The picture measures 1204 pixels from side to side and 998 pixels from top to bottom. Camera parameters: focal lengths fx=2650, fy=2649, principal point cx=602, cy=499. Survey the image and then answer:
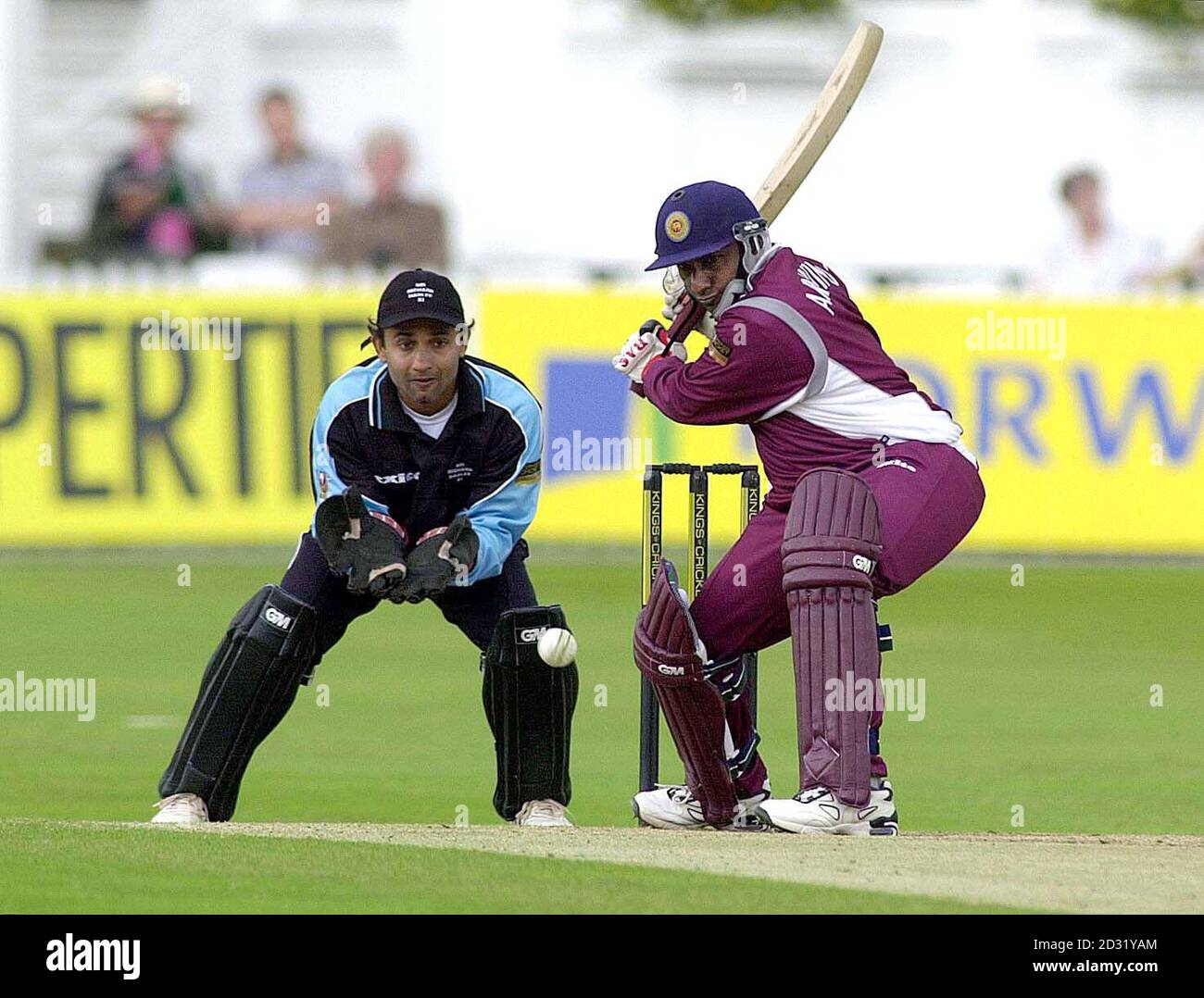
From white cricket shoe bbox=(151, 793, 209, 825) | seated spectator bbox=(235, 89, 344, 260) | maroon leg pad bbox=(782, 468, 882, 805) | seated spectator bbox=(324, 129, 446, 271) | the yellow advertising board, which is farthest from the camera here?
seated spectator bbox=(235, 89, 344, 260)

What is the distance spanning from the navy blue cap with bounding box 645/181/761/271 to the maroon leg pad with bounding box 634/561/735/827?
95cm

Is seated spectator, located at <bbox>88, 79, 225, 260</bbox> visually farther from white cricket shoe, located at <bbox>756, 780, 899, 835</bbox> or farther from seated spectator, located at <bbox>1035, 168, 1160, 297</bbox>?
white cricket shoe, located at <bbox>756, 780, 899, 835</bbox>

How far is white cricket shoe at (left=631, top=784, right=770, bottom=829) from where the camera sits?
816 cm

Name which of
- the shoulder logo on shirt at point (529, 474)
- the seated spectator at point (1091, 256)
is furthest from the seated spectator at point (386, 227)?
the shoulder logo on shirt at point (529, 474)

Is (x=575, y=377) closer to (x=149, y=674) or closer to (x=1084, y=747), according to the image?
(x=149, y=674)

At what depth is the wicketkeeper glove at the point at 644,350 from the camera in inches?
316

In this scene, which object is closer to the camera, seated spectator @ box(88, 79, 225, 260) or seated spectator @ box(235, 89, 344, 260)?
seated spectator @ box(88, 79, 225, 260)

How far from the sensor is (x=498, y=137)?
27.9 metres

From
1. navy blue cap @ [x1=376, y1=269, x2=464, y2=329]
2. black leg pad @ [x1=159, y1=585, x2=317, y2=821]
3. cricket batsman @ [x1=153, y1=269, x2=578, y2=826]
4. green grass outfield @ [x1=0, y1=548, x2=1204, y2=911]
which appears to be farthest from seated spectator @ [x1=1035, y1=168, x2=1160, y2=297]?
black leg pad @ [x1=159, y1=585, x2=317, y2=821]

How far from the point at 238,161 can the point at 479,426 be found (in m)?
19.8

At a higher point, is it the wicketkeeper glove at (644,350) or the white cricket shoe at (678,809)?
the wicketkeeper glove at (644,350)

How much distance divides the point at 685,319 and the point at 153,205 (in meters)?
11.3

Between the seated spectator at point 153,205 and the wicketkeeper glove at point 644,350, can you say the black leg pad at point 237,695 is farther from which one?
the seated spectator at point 153,205
